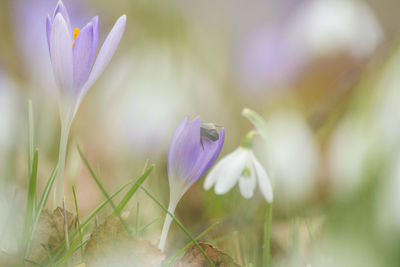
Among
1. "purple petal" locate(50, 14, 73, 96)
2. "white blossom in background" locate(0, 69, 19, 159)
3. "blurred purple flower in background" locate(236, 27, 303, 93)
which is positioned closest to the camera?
"purple petal" locate(50, 14, 73, 96)

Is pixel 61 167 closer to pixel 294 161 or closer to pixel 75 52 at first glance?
pixel 75 52

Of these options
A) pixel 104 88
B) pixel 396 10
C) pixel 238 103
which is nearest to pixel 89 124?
pixel 104 88

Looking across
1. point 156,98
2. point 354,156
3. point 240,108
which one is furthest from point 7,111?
point 354,156

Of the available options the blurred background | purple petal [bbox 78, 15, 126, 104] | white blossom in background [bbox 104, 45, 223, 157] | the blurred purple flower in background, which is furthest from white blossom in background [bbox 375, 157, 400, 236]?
the blurred purple flower in background

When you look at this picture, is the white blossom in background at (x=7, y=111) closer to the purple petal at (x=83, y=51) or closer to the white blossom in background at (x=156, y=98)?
the white blossom in background at (x=156, y=98)

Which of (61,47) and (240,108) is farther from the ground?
(61,47)

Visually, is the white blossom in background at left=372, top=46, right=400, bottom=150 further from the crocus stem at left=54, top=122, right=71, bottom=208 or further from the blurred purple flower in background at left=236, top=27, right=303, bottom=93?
the blurred purple flower in background at left=236, top=27, right=303, bottom=93

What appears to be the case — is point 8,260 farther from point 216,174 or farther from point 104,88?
point 104,88
